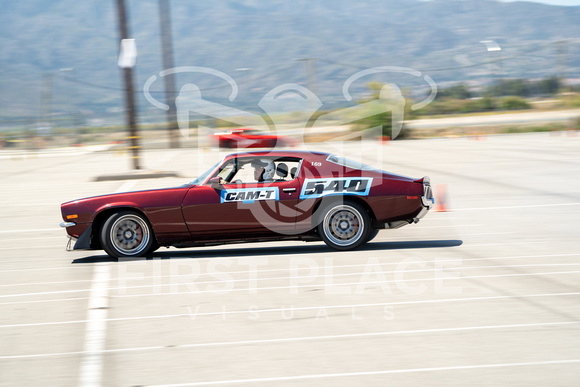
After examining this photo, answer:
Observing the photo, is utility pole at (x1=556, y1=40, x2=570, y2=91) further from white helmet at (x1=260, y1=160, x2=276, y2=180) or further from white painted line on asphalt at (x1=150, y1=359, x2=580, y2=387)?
white painted line on asphalt at (x1=150, y1=359, x2=580, y2=387)

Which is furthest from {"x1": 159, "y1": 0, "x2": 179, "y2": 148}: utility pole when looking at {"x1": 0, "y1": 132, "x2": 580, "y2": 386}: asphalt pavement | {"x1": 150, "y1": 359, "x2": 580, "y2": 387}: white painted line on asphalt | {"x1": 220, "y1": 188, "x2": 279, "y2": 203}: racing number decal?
{"x1": 150, "y1": 359, "x2": 580, "y2": 387}: white painted line on asphalt

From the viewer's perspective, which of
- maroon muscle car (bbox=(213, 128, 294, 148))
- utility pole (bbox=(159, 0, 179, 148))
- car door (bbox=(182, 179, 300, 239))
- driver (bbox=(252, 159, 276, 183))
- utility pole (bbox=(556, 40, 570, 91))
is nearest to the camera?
car door (bbox=(182, 179, 300, 239))

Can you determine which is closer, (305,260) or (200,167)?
(305,260)

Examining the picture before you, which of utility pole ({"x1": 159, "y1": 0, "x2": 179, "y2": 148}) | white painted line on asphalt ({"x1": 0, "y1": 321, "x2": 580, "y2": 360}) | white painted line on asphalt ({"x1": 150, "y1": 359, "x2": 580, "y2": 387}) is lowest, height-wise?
white painted line on asphalt ({"x1": 150, "y1": 359, "x2": 580, "y2": 387})

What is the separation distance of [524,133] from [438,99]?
69.6ft

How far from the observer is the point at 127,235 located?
903cm

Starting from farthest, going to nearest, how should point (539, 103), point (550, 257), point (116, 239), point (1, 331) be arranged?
point (539, 103)
point (116, 239)
point (550, 257)
point (1, 331)

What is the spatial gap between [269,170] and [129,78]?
49.2ft

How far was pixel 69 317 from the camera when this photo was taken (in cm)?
636

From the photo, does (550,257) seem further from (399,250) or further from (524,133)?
(524,133)

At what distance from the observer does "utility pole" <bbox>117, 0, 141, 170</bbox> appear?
2259cm

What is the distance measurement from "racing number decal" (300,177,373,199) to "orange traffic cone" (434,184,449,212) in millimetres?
4309

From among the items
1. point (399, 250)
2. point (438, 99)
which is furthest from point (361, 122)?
point (399, 250)

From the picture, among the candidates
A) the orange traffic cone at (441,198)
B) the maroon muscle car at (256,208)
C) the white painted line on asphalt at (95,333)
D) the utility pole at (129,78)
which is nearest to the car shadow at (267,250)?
the maroon muscle car at (256,208)
